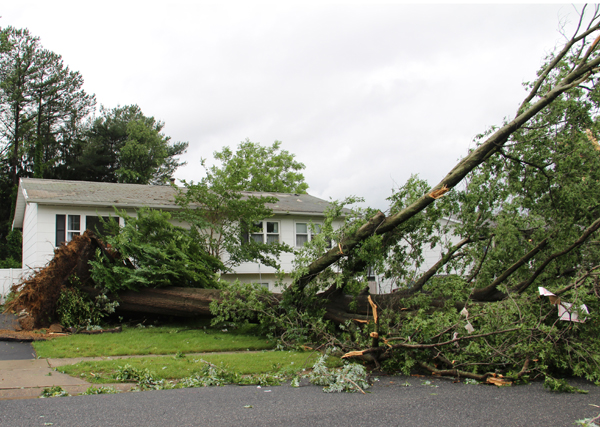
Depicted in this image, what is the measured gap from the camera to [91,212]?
1540cm

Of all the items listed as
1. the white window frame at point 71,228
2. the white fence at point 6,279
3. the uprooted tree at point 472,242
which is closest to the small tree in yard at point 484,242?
the uprooted tree at point 472,242

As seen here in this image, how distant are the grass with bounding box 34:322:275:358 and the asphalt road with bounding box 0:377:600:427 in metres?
2.96

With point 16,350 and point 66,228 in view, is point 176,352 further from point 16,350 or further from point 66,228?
point 66,228

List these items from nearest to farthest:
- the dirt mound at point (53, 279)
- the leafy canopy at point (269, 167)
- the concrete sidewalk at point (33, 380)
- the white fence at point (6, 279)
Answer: the concrete sidewalk at point (33, 380) → the dirt mound at point (53, 279) → the white fence at point (6, 279) → the leafy canopy at point (269, 167)

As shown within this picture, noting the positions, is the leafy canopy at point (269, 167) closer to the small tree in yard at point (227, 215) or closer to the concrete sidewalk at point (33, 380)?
the small tree in yard at point (227, 215)

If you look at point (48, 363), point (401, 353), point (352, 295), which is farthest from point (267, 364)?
point (48, 363)

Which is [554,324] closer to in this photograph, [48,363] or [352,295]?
[352,295]

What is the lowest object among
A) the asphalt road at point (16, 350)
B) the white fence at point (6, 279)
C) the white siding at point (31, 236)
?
the asphalt road at point (16, 350)

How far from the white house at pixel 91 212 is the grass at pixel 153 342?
4.25m

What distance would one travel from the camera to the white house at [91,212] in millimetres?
14688

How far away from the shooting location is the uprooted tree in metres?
7.21

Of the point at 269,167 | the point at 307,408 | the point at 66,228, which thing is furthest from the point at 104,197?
the point at 269,167

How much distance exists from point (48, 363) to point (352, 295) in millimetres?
5142

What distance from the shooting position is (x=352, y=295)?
8.75 meters
